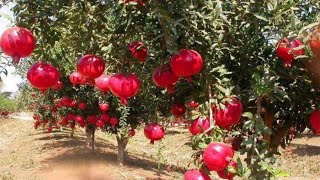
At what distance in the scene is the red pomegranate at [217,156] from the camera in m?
1.60

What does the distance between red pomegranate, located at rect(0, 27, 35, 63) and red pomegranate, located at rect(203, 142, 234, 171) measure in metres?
0.88

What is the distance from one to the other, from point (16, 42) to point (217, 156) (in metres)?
0.95

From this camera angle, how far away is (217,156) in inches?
63.0

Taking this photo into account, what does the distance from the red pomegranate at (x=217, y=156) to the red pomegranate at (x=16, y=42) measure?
88cm

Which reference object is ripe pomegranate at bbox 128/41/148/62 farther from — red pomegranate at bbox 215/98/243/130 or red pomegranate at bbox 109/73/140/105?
red pomegranate at bbox 215/98/243/130

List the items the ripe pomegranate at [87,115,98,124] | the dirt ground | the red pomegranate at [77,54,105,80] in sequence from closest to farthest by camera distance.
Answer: the red pomegranate at [77,54,105,80], the dirt ground, the ripe pomegranate at [87,115,98,124]

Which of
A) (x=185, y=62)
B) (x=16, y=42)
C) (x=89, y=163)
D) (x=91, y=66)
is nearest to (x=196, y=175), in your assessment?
(x=185, y=62)

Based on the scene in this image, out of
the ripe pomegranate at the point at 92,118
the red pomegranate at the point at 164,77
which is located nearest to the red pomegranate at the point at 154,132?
the red pomegranate at the point at 164,77

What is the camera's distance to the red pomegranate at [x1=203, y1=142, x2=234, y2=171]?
1602 millimetres

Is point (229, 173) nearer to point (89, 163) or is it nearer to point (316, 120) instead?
point (316, 120)

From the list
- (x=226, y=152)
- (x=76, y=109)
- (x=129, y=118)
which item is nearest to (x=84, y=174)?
(x=129, y=118)

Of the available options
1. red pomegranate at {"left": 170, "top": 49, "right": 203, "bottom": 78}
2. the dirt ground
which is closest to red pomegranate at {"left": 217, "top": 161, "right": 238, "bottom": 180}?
red pomegranate at {"left": 170, "top": 49, "right": 203, "bottom": 78}

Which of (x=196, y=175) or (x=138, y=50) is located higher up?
→ (x=138, y=50)

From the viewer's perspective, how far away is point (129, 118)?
1105cm
